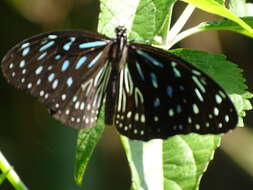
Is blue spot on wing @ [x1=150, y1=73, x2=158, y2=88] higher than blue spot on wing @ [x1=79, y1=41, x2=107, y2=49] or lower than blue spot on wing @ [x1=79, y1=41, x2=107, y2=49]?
lower

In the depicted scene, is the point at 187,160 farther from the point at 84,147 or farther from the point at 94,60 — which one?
the point at 94,60

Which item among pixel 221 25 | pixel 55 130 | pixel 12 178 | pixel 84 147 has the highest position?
pixel 221 25

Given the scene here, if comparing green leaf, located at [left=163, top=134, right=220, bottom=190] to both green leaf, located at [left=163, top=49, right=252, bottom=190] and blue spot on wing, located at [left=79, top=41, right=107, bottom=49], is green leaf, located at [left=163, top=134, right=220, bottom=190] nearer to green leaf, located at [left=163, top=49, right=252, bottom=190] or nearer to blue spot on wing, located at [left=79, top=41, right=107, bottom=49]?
green leaf, located at [left=163, top=49, right=252, bottom=190]

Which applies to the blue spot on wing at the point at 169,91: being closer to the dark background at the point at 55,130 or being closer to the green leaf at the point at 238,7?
the green leaf at the point at 238,7

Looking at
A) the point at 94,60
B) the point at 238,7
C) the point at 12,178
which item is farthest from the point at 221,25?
the point at 12,178

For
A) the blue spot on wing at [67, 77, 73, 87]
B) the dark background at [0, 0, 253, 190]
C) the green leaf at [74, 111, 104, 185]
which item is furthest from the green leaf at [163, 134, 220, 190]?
the dark background at [0, 0, 253, 190]

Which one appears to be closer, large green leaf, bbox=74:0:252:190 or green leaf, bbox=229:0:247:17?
large green leaf, bbox=74:0:252:190

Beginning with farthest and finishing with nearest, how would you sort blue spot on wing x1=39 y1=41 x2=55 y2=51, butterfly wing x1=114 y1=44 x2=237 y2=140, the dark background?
the dark background → blue spot on wing x1=39 y1=41 x2=55 y2=51 → butterfly wing x1=114 y1=44 x2=237 y2=140

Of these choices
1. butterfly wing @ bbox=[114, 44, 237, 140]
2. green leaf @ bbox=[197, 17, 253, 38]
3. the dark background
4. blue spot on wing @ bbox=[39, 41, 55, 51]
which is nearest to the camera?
butterfly wing @ bbox=[114, 44, 237, 140]
